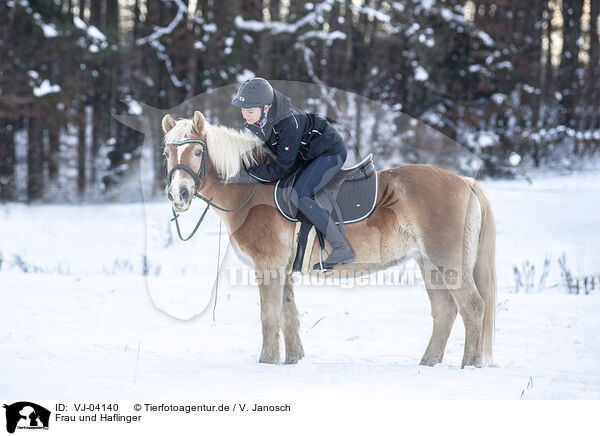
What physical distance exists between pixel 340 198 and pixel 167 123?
Result: 1.57 m

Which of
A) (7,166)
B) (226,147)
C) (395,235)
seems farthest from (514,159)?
(7,166)

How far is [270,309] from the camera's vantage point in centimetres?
477

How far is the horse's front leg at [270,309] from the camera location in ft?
15.5

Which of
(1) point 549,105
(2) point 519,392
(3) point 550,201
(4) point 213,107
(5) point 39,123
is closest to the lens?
(2) point 519,392

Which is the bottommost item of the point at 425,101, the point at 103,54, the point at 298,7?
the point at 425,101

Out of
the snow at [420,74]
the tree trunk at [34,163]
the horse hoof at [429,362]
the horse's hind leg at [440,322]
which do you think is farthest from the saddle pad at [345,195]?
the tree trunk at [34,163]

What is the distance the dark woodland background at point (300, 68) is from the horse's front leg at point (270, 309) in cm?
1092

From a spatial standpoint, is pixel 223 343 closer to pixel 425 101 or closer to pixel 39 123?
pixel 425 101

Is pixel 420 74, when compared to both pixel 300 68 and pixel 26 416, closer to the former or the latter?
pixel 300 68

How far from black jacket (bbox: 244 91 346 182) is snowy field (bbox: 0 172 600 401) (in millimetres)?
1079

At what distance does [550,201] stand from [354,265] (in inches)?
462

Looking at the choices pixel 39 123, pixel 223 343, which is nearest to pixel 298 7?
pixel 39 123

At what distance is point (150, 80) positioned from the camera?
16188 mm

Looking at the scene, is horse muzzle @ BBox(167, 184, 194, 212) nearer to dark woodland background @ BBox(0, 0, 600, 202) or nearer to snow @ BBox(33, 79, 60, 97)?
dark woodland background @ BBox(0, 0, 600, 202)
